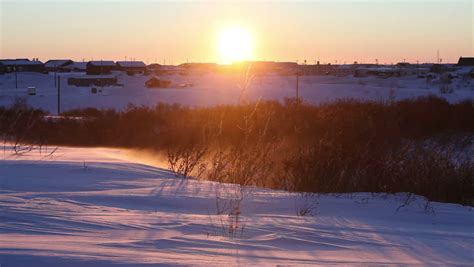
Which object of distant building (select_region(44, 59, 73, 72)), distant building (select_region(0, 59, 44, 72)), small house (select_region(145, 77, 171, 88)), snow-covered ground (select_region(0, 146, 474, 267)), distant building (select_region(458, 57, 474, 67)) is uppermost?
distant building (select_region(458, 57, 474, 67))

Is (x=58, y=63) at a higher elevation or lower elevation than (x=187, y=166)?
higher

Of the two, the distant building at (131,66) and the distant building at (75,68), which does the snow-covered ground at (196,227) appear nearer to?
the distant building at (131,66)

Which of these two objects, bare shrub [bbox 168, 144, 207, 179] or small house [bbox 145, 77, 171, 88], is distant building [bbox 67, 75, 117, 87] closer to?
small house [bbox 145, 77, 171, 88]

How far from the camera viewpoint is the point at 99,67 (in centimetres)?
11569

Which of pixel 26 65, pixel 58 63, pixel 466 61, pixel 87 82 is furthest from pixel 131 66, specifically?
pixel 466 61

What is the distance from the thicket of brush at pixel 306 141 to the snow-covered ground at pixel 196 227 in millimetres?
1450

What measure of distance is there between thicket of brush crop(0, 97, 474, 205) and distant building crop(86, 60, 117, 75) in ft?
259

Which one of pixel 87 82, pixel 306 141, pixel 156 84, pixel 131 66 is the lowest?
pixel 306 141

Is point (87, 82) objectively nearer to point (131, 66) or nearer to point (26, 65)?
point (26, 65)

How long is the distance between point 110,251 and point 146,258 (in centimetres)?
39

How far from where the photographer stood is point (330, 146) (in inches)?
564

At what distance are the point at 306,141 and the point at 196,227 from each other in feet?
44.9

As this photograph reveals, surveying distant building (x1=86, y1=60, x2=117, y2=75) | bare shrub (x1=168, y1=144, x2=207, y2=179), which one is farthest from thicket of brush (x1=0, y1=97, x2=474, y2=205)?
distant building (x1=86, y1=60, x2=117, y2=75)

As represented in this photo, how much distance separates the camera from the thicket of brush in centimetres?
1192
